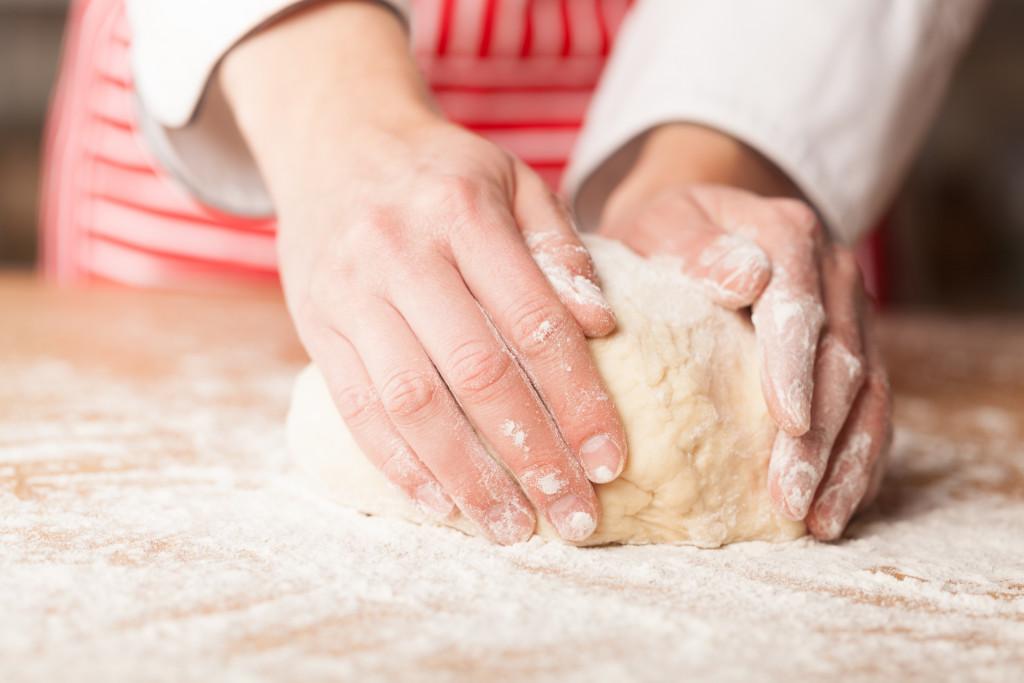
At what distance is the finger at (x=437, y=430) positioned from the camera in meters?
0.69

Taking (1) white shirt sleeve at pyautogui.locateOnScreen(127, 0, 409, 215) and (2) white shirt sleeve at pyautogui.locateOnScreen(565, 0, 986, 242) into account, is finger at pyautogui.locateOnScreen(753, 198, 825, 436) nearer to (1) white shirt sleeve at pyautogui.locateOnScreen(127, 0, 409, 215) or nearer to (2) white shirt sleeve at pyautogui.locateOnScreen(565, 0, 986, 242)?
(2) white shirt sleeve at pyautogui.locateOnScreen(565, 0, 986, 242)

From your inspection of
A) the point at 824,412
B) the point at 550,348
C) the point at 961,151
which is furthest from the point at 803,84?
the point at 961,151

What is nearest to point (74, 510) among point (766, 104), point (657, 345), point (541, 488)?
point (541, 488)

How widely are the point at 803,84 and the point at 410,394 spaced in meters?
0.74

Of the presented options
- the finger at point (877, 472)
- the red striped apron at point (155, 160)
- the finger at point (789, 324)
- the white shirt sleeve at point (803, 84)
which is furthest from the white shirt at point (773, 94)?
the finger at point (877, 472)

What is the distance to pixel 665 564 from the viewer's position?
683 millimetres

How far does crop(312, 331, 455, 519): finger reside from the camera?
718 millimetres

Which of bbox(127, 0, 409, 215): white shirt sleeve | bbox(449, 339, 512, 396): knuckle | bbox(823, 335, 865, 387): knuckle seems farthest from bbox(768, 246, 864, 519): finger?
bbox(127, 0, 409, 215): white shirt sleeve

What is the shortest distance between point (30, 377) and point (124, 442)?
0.37 m

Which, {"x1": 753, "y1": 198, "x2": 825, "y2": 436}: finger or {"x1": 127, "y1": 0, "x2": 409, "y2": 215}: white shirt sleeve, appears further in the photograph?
{"x1": 127, "y1": 0, "x2": 409, "y2": 215}: white shirt sleeve

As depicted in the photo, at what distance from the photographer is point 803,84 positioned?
3.78 ft

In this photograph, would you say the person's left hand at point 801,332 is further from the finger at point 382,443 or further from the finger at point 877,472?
the finger at point 382,443

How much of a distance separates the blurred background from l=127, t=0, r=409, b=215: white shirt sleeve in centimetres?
334

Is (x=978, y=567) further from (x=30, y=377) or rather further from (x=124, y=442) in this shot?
(x=30, y=377)
